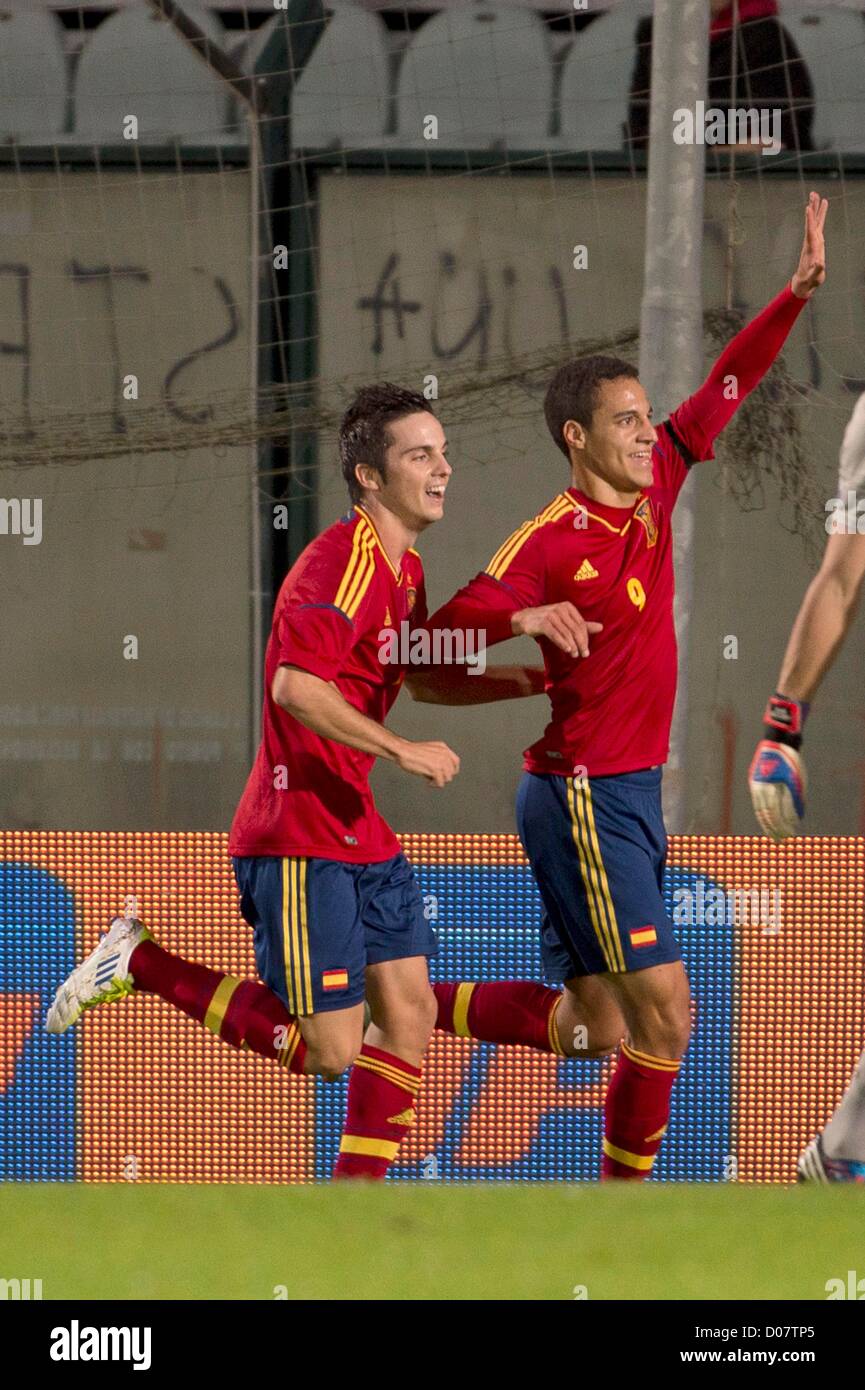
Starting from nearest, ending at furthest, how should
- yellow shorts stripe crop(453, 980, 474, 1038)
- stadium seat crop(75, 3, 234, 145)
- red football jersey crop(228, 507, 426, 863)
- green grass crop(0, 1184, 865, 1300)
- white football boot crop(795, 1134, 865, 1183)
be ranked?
Answer: 1. green grass crop(0, 1184, 865, 1300)
2. red football jersey crop(228, 507, 426, 863)
3. white football boot crop(795, 1134, 865, 1183)
4. yellow shorts stripe crop(453, 980, 474, 1038)
5. stadium seat crop(75, 3, 234, 145)

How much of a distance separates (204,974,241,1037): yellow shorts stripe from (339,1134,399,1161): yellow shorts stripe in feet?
1.14

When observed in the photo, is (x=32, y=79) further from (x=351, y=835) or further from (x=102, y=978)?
(x=351, y=835)

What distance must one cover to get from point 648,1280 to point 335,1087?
1.81 m

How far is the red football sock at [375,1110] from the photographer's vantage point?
12.4ft

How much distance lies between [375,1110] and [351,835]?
0.56m

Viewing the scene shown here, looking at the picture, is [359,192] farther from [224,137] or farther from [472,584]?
[472,584]

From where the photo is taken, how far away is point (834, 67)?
21.5 ft

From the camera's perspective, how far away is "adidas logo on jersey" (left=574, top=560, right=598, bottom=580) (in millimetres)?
3895

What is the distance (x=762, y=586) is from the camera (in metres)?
6.82

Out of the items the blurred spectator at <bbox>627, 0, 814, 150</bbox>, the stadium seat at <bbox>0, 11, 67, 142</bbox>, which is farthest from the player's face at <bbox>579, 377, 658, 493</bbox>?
the stadium seat at <bbox>0, 11, 67, 142</bbox>

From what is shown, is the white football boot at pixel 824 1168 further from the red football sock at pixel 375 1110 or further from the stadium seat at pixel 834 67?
the stadium seat at pixel 834 67

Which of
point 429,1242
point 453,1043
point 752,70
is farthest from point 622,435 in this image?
point 752,70

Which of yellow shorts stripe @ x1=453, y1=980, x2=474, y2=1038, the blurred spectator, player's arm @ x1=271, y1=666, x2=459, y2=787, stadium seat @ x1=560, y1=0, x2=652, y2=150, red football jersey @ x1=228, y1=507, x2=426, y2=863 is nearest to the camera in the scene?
player's arm @ x1=271, y1=666, x2=459, y2=787

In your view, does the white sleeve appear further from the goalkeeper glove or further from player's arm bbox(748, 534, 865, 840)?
the goalkeeper glove
